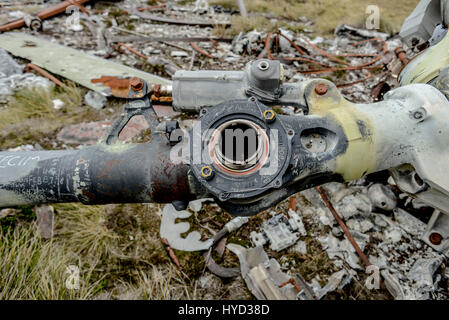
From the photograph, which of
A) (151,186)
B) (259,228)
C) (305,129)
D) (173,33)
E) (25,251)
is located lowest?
(25,251)

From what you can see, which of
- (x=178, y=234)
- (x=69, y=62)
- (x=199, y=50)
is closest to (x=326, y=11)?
(x=199, y=50)

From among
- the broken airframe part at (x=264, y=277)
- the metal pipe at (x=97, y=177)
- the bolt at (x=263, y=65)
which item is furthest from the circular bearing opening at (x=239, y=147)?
the broken airframe part at (x=264, y=277)

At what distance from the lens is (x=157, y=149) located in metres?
1.31

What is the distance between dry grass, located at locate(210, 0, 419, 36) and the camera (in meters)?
5.43

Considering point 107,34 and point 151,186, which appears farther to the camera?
point 107,34

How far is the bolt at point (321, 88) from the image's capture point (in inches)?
53.8

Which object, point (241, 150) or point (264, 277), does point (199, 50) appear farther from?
point (241, 150)

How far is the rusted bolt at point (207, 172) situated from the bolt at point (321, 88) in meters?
0.67

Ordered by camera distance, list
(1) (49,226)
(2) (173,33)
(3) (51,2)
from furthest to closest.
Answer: (3) (51,2)
(2) (173,33)
(1) (49,226)

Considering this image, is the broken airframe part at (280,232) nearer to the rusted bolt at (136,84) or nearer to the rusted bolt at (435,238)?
the rusted bolt at (435,238)

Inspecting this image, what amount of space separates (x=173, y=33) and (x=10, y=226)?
394 centimetres
